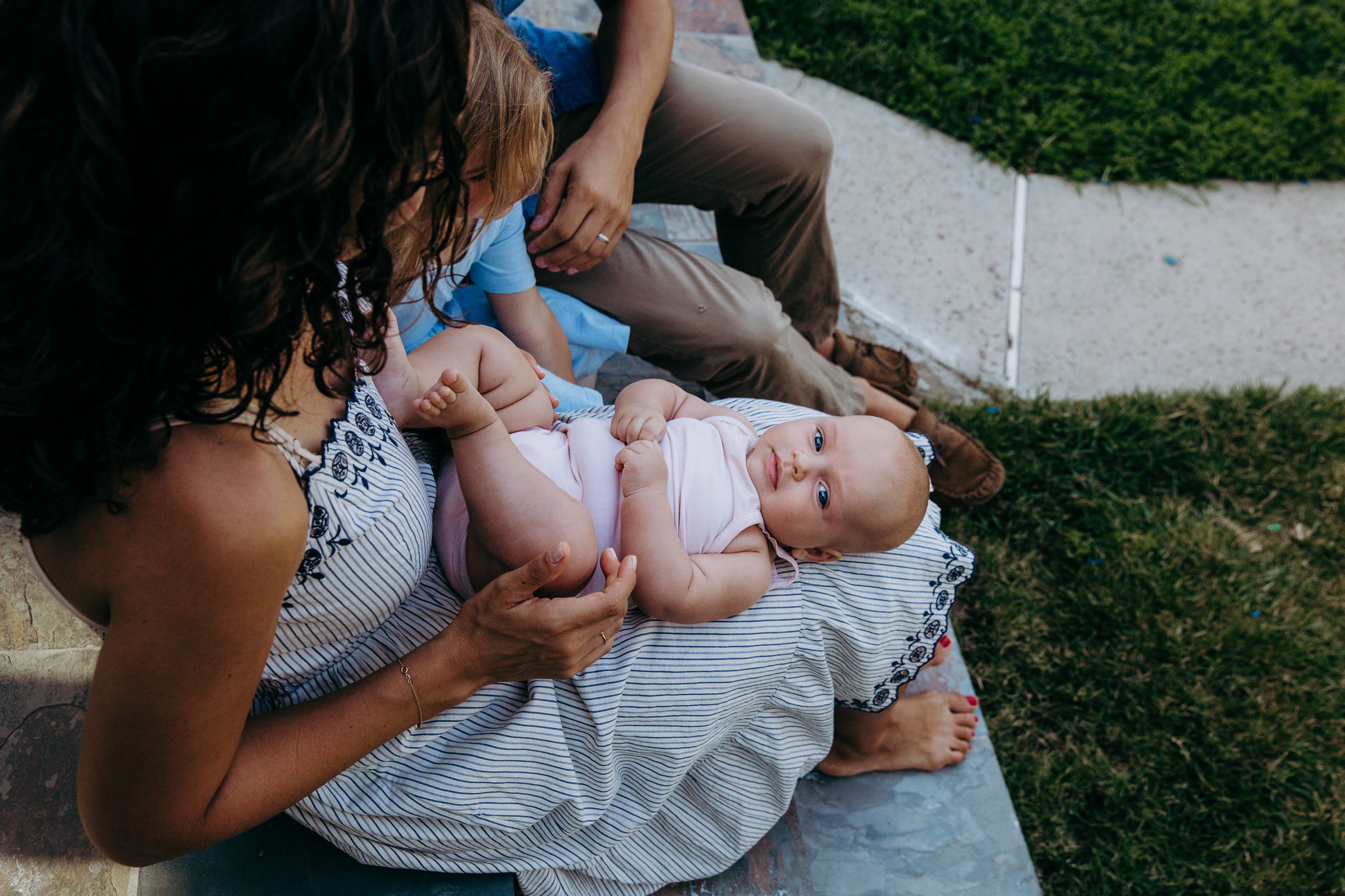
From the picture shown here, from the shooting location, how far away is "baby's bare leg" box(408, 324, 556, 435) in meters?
1.53

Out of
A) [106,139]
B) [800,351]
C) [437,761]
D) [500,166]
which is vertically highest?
[106,139]

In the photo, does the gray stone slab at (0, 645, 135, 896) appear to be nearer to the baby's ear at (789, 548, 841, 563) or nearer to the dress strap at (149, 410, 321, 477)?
the dress strap at (149, 410, 321, 477)

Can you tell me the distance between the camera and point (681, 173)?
7.14ft

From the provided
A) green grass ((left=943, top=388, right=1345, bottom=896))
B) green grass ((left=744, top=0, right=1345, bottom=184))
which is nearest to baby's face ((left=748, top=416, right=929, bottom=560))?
green grass ((left=943, top=388, right=1345, bottom=896))

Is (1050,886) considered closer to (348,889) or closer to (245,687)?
(348,889)

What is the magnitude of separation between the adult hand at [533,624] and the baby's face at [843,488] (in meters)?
0.41

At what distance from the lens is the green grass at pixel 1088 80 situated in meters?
3.47

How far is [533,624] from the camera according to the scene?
1260 mm

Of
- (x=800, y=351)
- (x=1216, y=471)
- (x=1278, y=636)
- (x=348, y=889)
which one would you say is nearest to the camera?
(x=348, y=889)

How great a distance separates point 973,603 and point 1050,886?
2.45ft

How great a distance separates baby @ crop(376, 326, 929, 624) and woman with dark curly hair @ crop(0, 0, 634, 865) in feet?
0.73

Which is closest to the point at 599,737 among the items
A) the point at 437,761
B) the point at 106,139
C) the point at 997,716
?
the point at 437,761

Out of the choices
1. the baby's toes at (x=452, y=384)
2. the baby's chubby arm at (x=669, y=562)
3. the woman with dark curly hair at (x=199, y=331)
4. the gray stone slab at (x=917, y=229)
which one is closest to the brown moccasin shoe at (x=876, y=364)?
the gray stone slab at (x=917, y=229)

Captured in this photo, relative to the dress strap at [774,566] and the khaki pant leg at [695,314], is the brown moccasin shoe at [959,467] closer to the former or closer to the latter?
the khaki pant leg at [695,314]
